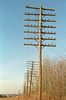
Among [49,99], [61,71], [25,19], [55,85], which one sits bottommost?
[49,99]

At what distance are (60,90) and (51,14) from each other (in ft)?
24.8

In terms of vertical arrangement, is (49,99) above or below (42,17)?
below

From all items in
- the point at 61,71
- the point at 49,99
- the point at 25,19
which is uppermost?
the point at 25,19

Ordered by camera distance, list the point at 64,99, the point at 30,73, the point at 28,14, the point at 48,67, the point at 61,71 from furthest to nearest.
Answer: the point at 30,73 < the point at 48,67 < the point at 61,71 < the point at 64,99 < the point at 28,14

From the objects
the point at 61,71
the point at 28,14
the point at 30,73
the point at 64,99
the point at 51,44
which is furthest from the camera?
the point at 30,73

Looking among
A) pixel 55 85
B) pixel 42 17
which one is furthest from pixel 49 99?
pixel 42 17

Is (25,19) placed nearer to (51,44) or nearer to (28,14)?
(28,14)

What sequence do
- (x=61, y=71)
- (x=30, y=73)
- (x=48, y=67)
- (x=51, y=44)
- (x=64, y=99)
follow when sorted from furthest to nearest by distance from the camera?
(x=30, y=73)
(x=48, y=67)
(x=61, y=71)
(x=64, y=99)
(x=51, y=44)

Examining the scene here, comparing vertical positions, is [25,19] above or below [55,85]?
above

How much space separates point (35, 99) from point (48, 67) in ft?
14.6

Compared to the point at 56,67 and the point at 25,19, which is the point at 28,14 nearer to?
the point at 25,19

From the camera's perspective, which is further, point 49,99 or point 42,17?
point 49,99

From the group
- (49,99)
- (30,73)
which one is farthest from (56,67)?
(30,73)

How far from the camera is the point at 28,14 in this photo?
15.9m
